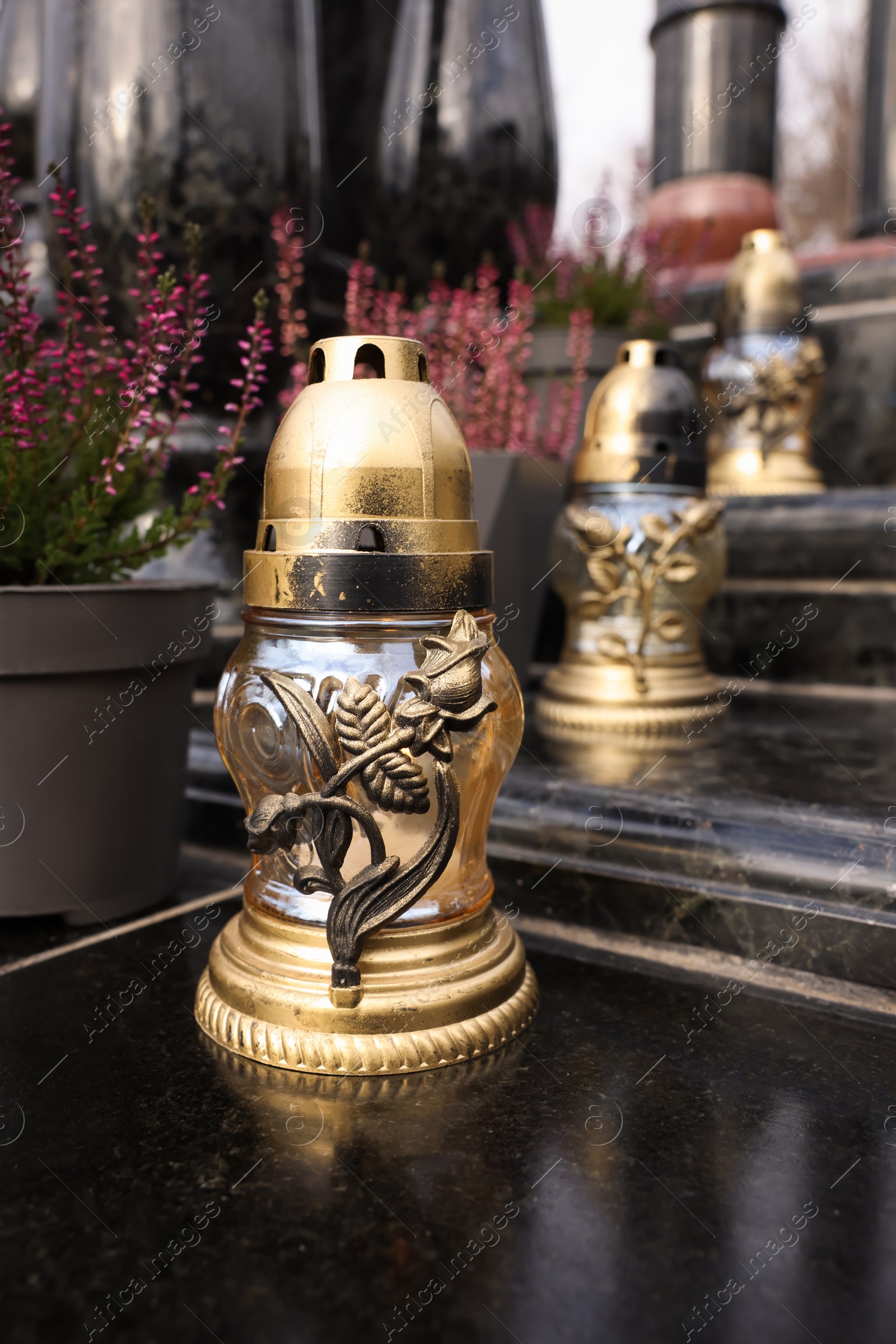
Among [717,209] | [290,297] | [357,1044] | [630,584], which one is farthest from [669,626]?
[717,209]

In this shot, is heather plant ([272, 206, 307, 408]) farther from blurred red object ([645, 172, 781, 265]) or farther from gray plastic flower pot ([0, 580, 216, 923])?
blurred red object ([645, 172, 781, 265])

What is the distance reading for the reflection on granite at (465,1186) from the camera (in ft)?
2.30

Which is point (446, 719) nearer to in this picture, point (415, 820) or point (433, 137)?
point (415, 820)

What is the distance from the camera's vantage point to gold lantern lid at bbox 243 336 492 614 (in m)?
0.96

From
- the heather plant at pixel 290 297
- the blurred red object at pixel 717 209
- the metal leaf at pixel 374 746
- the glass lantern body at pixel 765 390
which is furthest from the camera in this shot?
the blurred red object at pixel 717 209

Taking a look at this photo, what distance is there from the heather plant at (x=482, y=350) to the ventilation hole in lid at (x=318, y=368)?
99 centimetres

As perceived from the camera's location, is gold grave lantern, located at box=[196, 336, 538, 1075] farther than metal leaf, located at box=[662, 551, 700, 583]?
No

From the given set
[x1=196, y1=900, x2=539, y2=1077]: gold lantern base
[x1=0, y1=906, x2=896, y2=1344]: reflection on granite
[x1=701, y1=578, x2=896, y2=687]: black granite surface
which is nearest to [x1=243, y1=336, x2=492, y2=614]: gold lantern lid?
[x1=196, y1=900, x2=539, y2=1077]: gold lantern base

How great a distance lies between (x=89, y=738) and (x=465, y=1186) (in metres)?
0.76

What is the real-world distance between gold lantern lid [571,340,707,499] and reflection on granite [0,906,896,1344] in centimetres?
109

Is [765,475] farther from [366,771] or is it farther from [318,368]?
[366,771]

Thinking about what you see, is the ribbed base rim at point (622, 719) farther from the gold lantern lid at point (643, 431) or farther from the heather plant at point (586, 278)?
the heather plant at point (586, 278)

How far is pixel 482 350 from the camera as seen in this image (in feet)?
6.82

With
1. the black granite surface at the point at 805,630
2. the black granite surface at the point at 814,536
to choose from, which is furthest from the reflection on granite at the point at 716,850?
the black granite surface at the point at 814,536
